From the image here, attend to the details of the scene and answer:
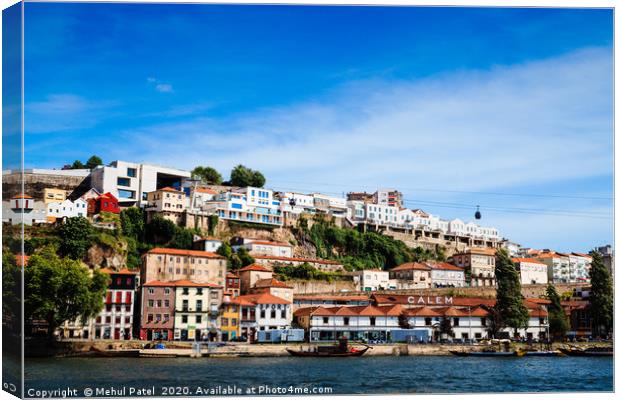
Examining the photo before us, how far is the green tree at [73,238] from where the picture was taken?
29438 millimetres

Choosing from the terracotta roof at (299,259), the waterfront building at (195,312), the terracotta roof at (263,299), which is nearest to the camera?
the waterfront building at (195,312)

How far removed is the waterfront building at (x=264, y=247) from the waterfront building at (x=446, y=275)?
7.94m

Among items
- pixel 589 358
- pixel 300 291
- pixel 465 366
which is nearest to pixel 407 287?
pixel 300 291

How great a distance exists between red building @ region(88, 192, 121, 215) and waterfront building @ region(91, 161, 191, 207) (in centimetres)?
97

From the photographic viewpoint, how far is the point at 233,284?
1236 inches

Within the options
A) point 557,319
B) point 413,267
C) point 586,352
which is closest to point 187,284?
point 586,352

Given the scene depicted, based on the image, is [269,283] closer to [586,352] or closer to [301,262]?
[301,262]

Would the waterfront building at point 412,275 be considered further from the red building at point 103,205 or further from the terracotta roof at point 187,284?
the terracotta roof at point 187,284

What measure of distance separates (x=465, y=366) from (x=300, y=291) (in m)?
15.4

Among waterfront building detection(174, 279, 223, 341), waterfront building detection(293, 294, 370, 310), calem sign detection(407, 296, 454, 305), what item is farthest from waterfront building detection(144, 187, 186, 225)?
calem sign detection(407, 296, 454, 305)

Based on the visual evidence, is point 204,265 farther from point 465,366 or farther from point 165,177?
point 465,366

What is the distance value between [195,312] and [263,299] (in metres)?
2.87

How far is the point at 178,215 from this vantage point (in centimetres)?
3725

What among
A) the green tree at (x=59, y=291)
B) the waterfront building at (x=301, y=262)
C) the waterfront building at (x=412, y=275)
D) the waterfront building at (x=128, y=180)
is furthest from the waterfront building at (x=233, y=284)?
the waterfront building at (x=412, y=275)
